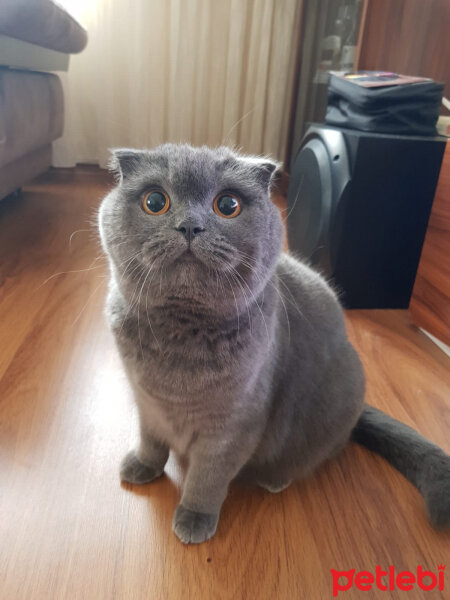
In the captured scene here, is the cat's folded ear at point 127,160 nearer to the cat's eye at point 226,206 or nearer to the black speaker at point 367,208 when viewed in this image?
the cat's eye at point 226,206

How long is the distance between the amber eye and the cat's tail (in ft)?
2.02

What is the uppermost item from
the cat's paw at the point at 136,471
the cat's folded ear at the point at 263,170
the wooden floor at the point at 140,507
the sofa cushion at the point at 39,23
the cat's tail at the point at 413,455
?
the sofa cushion at the point at 39,23

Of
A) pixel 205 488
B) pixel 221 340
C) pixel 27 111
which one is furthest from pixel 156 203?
pixel 27 111

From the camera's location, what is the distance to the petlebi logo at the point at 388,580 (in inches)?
27.6

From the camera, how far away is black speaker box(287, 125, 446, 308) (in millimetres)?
1365

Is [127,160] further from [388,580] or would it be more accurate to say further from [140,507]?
[388,580]

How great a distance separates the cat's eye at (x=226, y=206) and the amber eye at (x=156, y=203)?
0.20 ft

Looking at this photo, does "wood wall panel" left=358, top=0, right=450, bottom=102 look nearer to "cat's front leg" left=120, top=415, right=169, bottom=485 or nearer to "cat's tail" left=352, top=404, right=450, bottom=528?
"cat's tail" left=352, top=404, right=450, bottom=528

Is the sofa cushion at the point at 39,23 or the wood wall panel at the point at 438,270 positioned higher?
the sofa cushion at the point at 39,23

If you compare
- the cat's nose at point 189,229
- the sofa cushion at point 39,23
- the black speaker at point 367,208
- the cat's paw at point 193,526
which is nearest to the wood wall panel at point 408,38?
the black speaker at point 367,208

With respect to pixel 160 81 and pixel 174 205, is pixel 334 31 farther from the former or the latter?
pixel 174 205

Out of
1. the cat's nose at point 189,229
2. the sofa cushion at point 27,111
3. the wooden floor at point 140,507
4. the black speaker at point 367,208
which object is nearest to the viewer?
the cat's nose at point 189,229

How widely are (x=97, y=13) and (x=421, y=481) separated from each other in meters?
2.74

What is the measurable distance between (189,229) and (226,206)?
77mm
